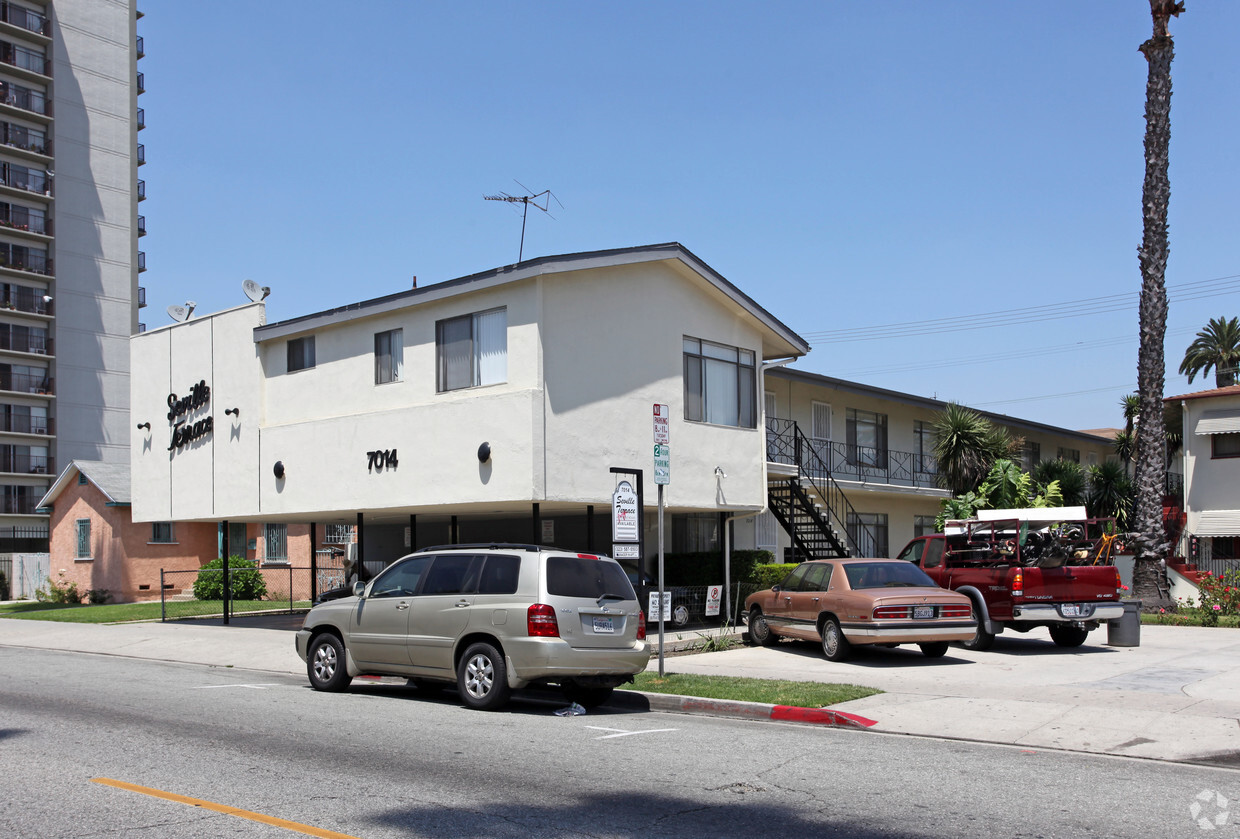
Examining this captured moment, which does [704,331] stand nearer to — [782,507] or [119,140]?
[782,507]

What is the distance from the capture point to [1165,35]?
25.1m

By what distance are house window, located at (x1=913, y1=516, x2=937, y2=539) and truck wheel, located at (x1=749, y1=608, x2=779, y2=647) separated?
1766 centimetres

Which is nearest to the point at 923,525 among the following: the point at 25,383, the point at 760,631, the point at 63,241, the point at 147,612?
the point at 760,631

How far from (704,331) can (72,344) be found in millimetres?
54941

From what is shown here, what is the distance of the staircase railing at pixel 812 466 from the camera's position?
29.1 meters

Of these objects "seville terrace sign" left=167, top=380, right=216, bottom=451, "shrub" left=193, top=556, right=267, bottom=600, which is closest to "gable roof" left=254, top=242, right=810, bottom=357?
"seville terrace sign" left=167, top=380, right=216, bottom=451

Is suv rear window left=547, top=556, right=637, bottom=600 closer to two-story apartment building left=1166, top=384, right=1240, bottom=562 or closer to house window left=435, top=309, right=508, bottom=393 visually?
house window left=435, top=309, right=508, bottom=393

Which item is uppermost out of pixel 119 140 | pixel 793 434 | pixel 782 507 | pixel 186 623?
pixel 119 140

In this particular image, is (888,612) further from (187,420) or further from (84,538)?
(84,538)

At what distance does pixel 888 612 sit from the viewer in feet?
52.5

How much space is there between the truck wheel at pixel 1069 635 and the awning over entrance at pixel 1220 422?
17814mm

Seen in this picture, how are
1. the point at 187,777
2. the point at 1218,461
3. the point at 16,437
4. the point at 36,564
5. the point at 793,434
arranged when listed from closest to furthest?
the point at 187,777 → the point at 793,434 → the point at 1218,461 → the point at 36,564 → the point at 16,437

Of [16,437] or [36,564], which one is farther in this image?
[16,437]

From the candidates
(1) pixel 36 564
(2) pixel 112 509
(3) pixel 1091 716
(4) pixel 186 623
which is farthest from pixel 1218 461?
(1) pixel 36 564
